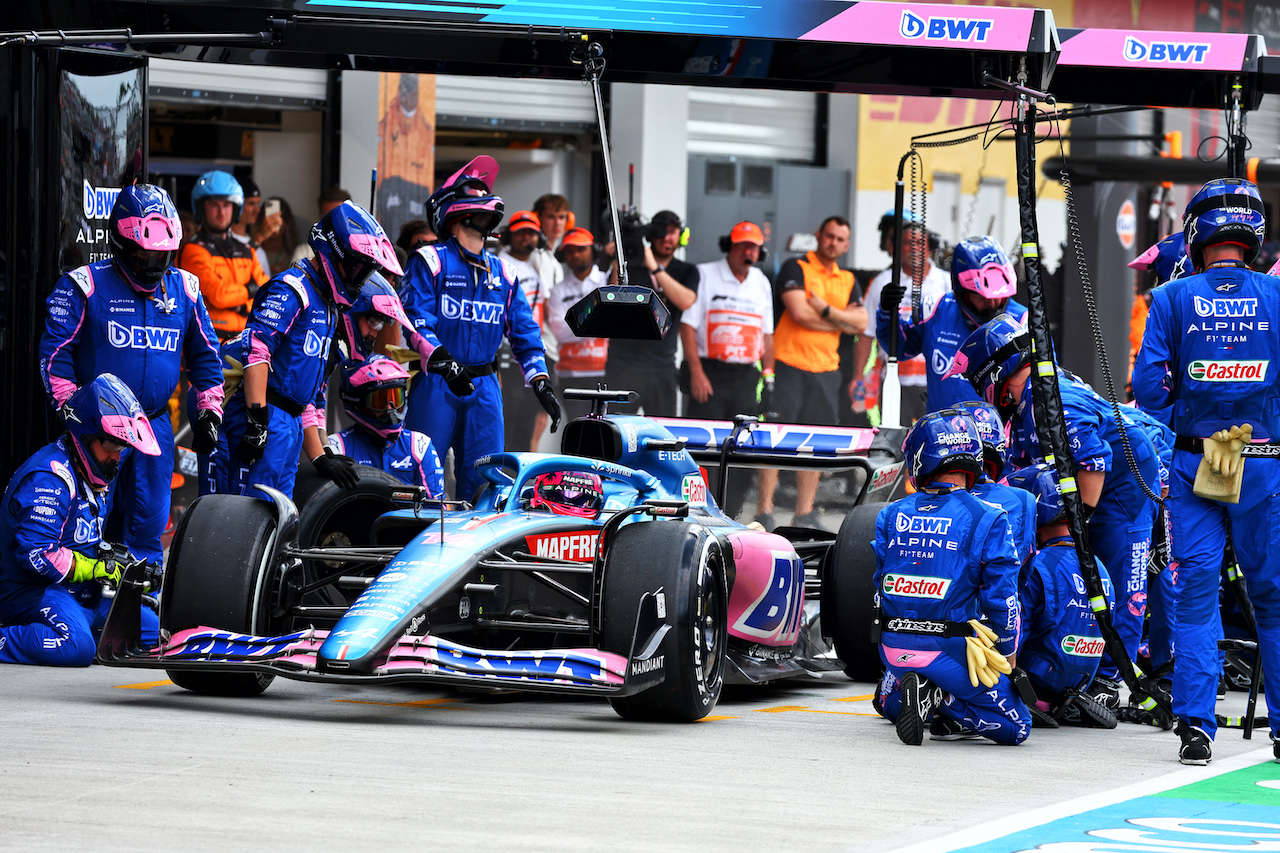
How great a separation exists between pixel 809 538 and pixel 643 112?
30.0 feet

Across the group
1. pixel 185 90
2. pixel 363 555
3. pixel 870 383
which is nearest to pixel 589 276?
pixel 870 383

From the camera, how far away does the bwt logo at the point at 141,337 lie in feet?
30.1

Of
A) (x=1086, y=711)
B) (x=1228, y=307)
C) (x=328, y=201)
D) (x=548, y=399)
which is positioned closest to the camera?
(x=1228, y=307)

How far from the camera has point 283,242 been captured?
1417cm

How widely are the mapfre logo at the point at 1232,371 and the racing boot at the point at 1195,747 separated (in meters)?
1.29

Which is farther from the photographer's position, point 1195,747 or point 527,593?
point 527,593

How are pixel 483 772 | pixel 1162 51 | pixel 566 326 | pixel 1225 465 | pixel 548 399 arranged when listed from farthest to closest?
pixel 566 326
pixel 548 399
pixel 1162 51
pixel 1225 465
pixel 483 772

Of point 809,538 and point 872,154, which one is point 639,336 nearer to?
point 809,538

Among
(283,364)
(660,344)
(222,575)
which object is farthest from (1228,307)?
(660,344)

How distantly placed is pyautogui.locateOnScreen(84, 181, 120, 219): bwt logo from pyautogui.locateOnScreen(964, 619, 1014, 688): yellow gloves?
5095 mm

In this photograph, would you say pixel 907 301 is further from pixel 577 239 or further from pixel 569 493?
pixel 569 493

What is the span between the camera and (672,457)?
845cm

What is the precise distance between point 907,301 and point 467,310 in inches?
171

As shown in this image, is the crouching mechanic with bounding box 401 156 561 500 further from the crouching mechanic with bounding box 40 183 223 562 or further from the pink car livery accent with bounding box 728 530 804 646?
the pink car livery accent with bounding box 728 530 804 646
